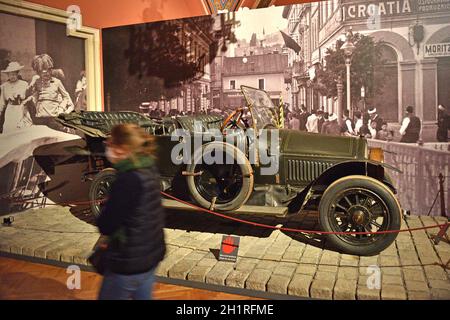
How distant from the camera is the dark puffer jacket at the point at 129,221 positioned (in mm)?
2250

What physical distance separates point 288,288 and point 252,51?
436 cm

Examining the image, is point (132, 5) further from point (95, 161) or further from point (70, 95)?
point (95, 161)

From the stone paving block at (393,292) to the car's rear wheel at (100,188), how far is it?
11.8 ft

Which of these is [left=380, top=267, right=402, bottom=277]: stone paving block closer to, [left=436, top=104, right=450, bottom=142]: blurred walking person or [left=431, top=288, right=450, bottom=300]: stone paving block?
[left=431, top=288, right=450, bottom=300]: stone paving block

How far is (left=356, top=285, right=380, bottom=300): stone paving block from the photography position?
128 inches

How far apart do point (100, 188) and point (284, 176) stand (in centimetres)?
256

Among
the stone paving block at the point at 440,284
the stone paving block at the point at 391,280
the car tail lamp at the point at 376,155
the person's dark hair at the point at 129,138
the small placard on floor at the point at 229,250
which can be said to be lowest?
the stone paving block at the point at 440,284

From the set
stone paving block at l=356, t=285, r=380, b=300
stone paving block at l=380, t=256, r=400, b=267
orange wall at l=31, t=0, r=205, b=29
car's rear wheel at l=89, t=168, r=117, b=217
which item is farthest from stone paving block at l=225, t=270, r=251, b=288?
orange wall at l=31, t=0, r=205, b=29

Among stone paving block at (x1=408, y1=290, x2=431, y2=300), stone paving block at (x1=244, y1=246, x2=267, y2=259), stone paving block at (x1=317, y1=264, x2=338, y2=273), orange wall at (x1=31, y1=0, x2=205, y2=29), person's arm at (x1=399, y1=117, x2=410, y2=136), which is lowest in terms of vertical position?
stone paving block at (x1=408, y1=290, x2=431, y2=300)

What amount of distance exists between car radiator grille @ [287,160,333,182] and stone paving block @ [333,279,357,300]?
4.51ft

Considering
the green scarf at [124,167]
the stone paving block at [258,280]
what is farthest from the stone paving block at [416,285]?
the green scarf at [124,167]

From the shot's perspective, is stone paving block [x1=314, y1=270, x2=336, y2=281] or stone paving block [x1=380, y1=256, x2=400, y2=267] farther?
stone paving block [x1=380, y1=256, x2=400, y2=267]

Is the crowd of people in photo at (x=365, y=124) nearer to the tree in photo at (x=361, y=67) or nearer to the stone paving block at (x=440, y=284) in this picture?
the tree in photo at (x=361, y=67)

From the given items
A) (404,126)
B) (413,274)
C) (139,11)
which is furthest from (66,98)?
(413,274)
